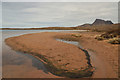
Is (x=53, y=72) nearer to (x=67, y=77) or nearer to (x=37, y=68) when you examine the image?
(x=67, y=77)

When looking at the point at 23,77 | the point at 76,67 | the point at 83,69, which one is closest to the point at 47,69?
the point at 23,77

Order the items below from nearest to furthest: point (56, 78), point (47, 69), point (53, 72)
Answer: point (56, 78) < point (53, 72) < point (47, 69)

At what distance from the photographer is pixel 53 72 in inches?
106

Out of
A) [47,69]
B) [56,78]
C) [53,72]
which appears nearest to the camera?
[56,78]

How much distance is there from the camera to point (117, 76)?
8.04ft

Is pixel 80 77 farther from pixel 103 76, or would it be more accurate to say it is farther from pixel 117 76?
pixel 117 76

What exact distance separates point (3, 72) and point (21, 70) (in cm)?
61

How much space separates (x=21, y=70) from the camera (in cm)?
284

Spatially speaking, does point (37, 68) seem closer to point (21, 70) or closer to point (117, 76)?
point (21, 70)

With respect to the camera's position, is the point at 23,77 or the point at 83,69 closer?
the point at 23,77

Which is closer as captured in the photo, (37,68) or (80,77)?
(80,77)

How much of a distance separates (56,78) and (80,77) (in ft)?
2.58

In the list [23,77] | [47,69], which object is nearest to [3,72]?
[23,77]

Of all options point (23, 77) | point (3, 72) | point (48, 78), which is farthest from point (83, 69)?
point (3, 72)
